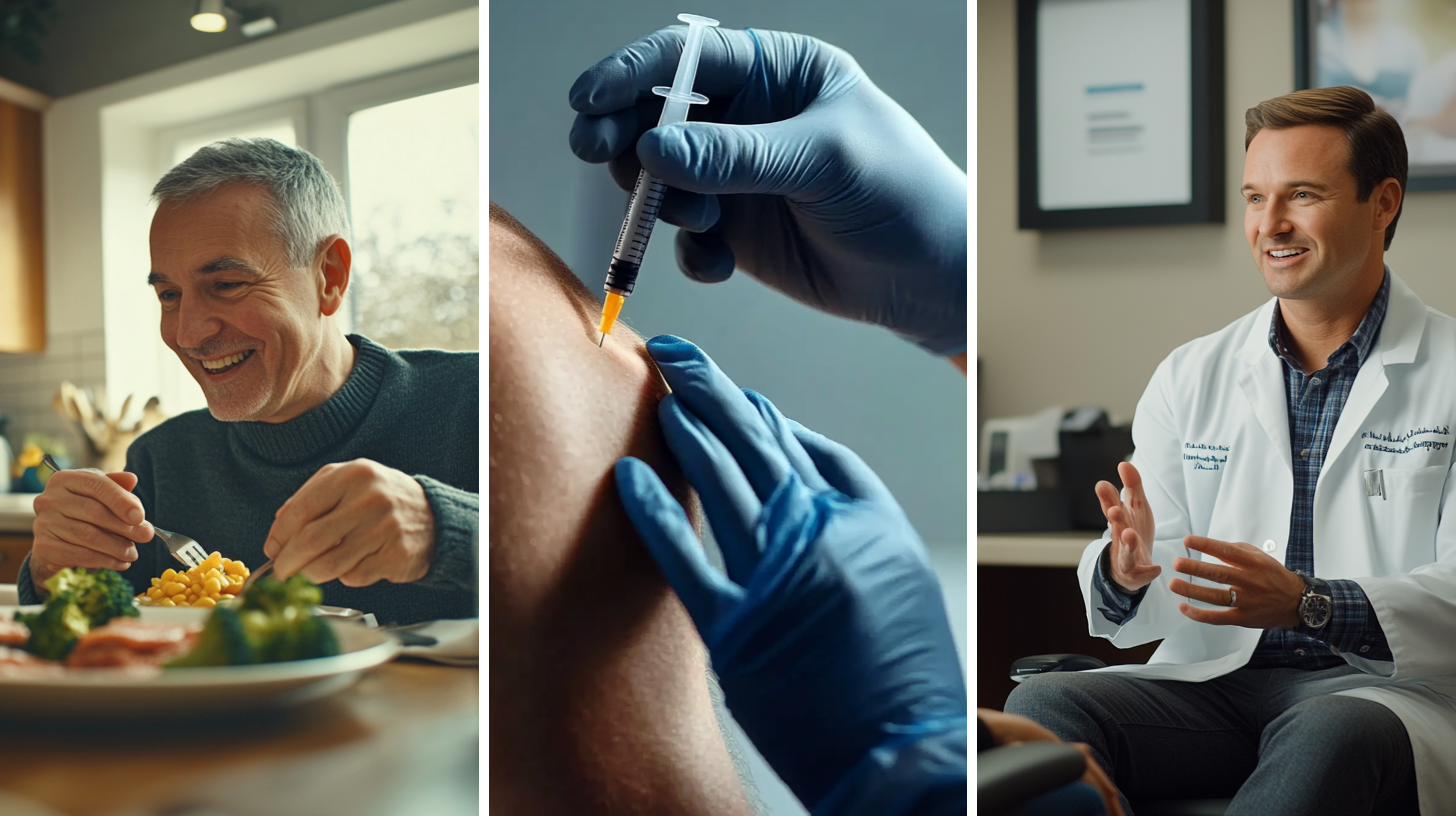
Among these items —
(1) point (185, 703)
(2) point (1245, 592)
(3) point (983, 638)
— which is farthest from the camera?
(3) point (983, 638)

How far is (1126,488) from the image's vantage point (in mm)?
897

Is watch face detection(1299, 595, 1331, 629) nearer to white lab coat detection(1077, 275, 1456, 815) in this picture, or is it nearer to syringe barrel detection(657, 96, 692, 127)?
white lab coat detection(1077, 275, 1456, 815)

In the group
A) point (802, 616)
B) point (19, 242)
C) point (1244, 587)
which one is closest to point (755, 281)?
point (802, 616)

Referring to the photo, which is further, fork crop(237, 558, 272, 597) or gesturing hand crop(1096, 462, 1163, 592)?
gesturing hand crop(1096, 462, 1163, 592)

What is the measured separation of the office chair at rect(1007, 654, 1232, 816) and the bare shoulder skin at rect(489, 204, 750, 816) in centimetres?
26

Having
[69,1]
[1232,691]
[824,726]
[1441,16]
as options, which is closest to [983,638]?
[1232,691]

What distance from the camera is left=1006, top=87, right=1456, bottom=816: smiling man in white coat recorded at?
2.57 feet

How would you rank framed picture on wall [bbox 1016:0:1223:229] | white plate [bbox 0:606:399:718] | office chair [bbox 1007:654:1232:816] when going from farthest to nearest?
framed picture on wall [bbox 1016:0:1223:229] < office chair [bbox 1007:654:1232:816] < white plate [bbox 0:606:399:718]

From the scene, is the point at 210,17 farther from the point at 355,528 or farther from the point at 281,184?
the point at 355,528

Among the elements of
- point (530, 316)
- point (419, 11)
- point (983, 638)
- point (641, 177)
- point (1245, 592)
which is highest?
point (419, 11)

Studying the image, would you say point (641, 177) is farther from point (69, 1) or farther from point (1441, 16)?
point (1441, 16)

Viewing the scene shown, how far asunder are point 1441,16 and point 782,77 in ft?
2.03

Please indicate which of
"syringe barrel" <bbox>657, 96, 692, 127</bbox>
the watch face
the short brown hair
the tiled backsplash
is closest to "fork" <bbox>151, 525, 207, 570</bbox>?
the tiled backsplash

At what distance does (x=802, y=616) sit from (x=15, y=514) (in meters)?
0.63
